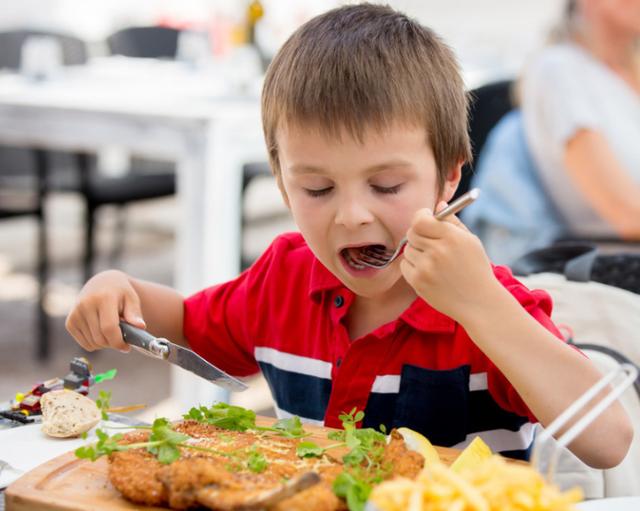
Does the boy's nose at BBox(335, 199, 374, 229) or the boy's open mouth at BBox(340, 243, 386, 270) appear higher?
the boy's nose at BBox(335, 199, 374, 229)

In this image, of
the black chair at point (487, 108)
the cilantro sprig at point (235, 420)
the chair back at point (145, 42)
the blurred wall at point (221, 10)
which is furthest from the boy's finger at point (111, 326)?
the blurred wall at point (221, 10)

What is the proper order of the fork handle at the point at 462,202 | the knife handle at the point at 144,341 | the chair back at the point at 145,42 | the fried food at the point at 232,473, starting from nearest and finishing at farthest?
the fried food at the point at 232,473 < the fork handle at the point at 462,202 < the knife handle at the point at 144,341 < the chair back at the point at 145,42

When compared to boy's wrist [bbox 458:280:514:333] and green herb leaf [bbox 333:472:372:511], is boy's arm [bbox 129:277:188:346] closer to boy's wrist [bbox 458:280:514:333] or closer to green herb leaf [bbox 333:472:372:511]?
boy's wrist [bbox 458:280:514:333]

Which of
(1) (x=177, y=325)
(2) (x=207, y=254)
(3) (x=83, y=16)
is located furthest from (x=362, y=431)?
(3) (x=83, y=16)

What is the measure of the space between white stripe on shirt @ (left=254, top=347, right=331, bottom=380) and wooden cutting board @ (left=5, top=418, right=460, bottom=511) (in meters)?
0.39

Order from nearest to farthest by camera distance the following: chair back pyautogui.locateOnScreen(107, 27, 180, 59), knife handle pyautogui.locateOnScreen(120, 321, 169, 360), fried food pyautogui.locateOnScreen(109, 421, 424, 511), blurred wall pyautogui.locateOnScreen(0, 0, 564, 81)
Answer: fried food pyautogui.locateOnScreen(109, 421, 424, 511) < knife handle pyautogui.locateOnScreen(120, 321, 169, 360) < chair back pyautogui.locateOnScreen(107, 27, 180, 59) < blurred wall pyautogui.locateOnScreen(0, 0, 564, 81)

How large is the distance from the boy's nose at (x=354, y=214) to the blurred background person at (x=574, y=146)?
1796 millimetres

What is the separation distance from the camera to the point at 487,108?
10.7 ft

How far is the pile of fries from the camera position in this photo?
24.1 inches

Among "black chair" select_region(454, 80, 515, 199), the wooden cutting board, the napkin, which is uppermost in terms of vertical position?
"black chair" select_region(454, 80, 515, 199)

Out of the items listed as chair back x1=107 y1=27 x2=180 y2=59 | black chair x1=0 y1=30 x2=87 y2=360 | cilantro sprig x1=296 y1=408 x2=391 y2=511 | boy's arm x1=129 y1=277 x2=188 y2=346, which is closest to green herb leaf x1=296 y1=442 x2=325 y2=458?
cilantro sprig x1=296 y1=408 x2=391 y2=511

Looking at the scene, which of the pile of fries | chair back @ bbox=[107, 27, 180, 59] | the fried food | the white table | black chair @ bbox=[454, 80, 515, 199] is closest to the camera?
the pile of fries

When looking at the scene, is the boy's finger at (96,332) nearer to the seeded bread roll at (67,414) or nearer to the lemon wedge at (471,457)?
the seeded bread roll at (67,414)

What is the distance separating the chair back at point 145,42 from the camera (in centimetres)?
500
